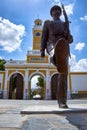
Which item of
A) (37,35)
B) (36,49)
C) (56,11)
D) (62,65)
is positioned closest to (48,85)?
(36,49)

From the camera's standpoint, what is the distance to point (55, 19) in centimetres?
304

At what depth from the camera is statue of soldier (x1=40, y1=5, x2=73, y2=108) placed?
2.31 meters

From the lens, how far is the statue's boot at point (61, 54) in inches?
89.0

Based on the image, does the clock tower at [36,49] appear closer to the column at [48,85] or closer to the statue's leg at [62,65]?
the column at [48,85]

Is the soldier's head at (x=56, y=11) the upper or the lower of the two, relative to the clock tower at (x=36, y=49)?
lower

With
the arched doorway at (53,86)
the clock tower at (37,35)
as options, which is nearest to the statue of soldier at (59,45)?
the arched doorway at (53,86)

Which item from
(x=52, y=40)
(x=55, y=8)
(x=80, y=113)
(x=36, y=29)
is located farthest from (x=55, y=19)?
(x=36, y=29)

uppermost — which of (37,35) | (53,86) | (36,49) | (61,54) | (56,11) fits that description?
(37,35)

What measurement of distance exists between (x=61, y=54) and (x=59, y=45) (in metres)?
0.13

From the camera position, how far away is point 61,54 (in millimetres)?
2334

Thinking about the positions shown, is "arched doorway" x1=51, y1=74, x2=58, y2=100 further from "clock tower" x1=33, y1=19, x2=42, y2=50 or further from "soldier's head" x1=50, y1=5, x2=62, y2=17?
"soldier's head" x1=50, y1=5, x2=62, y2=17

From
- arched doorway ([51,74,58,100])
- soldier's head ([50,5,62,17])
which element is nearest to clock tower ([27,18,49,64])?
arched doorway ([51,74,58,100])

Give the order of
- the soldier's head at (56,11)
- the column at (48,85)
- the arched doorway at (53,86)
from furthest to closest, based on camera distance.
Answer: the arched doorway at (53,86), the column at (48,85), the soldier's head at (56,11)

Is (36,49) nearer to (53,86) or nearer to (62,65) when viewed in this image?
(53,86)
